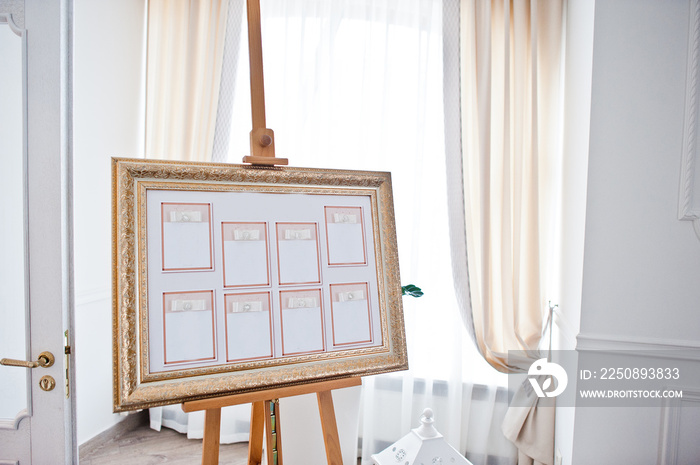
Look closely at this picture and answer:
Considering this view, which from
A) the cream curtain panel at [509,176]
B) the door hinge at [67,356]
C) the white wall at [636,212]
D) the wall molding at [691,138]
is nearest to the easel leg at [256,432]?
the door hinge at [67,356]

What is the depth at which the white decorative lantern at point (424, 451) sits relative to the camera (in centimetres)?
120

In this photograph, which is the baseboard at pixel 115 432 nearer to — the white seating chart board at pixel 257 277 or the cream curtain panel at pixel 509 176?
the white seating chart board at pixel 257 277

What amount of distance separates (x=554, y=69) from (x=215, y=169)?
175 cm

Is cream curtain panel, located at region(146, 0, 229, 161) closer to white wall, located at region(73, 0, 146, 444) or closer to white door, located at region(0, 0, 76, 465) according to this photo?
white wall, located at region(73, 0, 146, 444)

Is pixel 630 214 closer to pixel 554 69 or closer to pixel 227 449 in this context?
pixel 554 69

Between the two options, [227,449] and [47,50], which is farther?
[227,449]

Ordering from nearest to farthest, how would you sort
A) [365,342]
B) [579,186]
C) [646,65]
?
1. [365,342]
2. [646,65]
3. [579,186]

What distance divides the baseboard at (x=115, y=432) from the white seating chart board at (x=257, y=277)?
159cm

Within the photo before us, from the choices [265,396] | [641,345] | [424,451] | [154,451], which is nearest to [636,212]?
[641,345]

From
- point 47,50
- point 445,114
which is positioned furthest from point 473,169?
point 47,50

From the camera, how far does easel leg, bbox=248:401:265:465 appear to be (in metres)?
1.16

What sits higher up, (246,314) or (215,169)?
(215,169)

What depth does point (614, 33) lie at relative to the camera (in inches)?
60.4

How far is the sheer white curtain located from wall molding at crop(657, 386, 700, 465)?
68 cm
